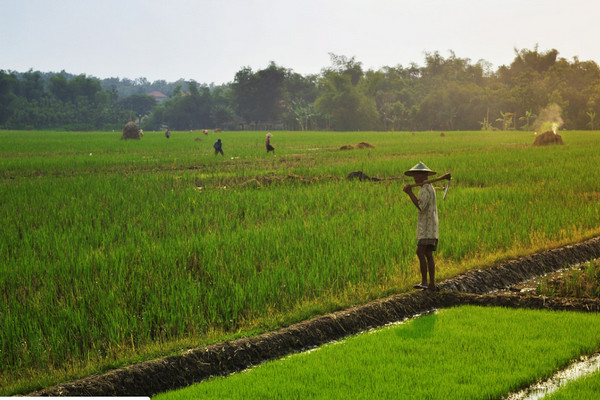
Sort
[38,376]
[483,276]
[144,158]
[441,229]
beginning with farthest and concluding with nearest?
[144,158]
[441,229]
[483,276]
[38,376]

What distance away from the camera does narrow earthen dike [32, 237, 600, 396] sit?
4246 millimetres

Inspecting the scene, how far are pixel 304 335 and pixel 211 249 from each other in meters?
2.59

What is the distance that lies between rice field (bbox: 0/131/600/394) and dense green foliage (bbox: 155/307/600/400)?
2.53ft

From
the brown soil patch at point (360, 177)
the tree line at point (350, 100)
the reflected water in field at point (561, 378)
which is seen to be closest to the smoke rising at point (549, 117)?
the tree line at point (350, 100)

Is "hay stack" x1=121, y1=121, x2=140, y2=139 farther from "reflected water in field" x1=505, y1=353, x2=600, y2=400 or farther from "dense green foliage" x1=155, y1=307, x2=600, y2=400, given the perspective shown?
"reflected water in field" x1=505, y1=353, x2=600, y2=400

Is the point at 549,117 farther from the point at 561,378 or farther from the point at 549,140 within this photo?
the point at 561,378

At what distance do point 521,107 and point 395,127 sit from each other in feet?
48.7

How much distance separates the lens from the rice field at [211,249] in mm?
4980

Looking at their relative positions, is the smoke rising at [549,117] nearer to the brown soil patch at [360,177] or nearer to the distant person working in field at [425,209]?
the brown soil patch at [360,177]

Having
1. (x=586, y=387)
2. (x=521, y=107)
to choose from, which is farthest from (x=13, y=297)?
(x=521, y=107)

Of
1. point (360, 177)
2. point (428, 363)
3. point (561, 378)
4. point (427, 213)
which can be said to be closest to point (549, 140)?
point (360, 177)

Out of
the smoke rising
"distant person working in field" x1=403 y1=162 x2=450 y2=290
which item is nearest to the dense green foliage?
"distant person working in field" x1=403 y1=162 x2=450 y2=290

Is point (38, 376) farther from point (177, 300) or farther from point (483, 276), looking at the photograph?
point (483, 276)

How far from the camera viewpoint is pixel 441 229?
8680 mm
